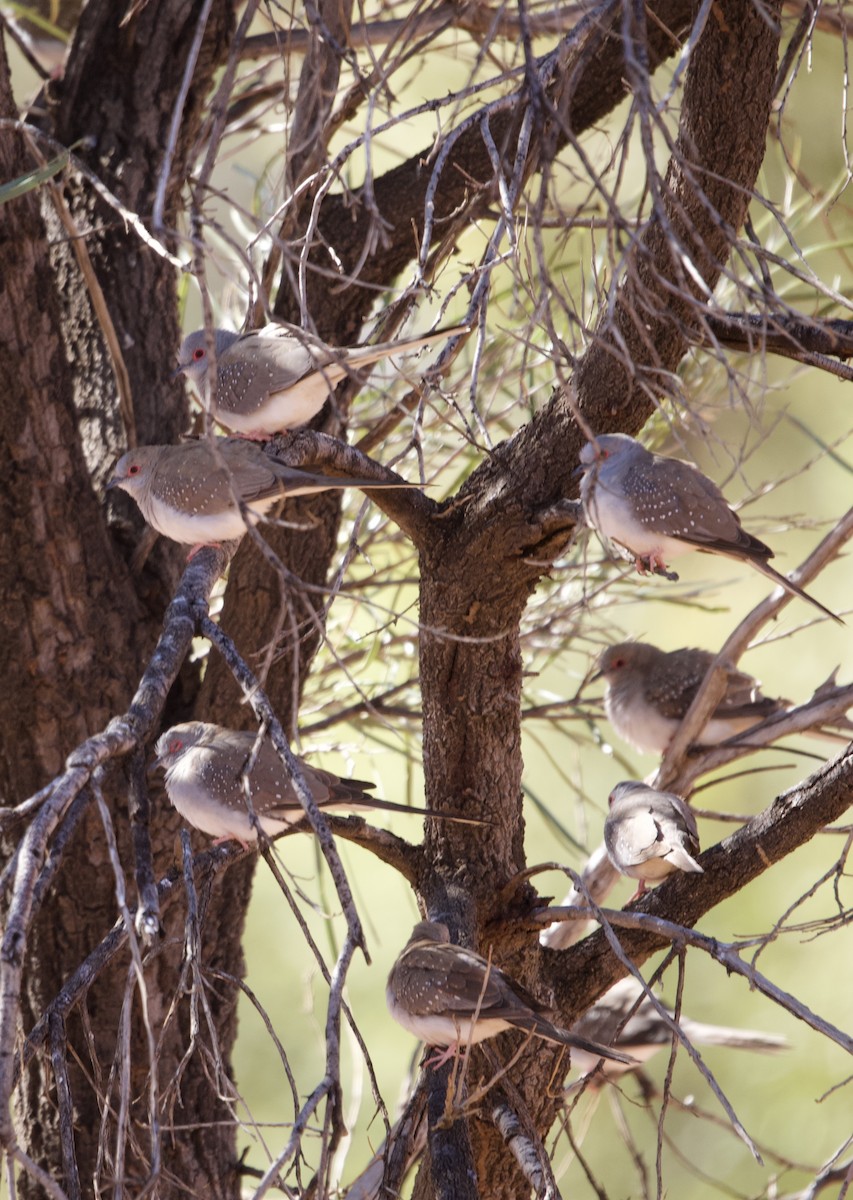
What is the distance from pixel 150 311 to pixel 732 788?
5.31 m

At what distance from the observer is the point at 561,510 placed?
2418mm

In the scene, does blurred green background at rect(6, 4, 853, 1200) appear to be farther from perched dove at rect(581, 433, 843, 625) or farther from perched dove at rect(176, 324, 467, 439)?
perched dove at rect(176, 324, 467, 439)

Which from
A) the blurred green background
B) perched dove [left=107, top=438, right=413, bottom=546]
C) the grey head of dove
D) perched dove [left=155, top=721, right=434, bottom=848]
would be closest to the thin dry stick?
perched dove [left=107, top=438, right=413, bottom=546]

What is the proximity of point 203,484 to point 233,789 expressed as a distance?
700mm

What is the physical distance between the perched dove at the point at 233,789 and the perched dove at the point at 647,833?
80 centimetres

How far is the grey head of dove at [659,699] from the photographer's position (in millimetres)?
4328

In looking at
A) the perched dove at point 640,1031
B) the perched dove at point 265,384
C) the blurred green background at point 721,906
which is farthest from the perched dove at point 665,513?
the blurred green background at point 721,906

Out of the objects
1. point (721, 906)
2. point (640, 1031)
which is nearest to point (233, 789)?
point (640, 1031)

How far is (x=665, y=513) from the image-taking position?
2.85 m

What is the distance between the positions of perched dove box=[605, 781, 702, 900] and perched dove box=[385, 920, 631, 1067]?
0.63m

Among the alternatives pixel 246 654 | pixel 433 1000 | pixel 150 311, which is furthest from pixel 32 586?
pixel 433 1000

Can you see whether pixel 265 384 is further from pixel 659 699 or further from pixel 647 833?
pixel 659 699

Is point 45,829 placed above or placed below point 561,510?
below

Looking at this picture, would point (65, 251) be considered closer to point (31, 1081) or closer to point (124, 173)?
point (124, 173)
